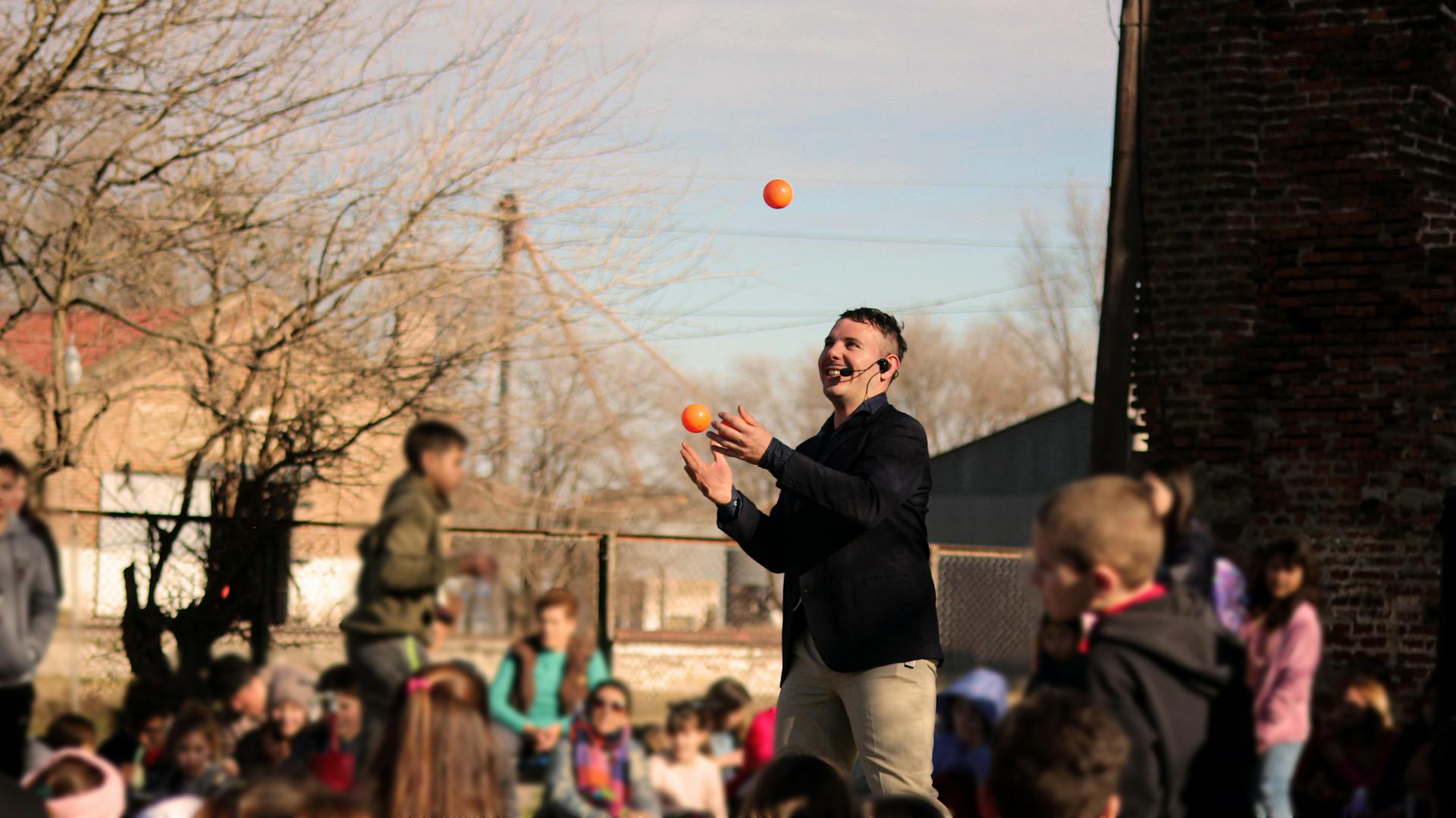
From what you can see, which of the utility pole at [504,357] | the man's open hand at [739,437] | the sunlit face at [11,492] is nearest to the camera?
the sunlit face at [11,492]

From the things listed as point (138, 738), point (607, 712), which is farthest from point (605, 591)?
point (138, 738)

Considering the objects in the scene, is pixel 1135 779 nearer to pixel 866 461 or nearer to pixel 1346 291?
pixel 866 461

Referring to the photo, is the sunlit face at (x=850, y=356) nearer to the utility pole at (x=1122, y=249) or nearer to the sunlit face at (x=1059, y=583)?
the utility pole at (x=1122, y=249)

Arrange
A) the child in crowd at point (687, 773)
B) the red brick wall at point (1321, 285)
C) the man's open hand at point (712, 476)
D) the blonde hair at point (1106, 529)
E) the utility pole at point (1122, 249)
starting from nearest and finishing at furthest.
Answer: the blonde hair at point (1106, 529)
the child in crowd at point (687, 773)
the man's open hand at point (712, 476)
the utility pole at point (1122, 249)
the red brick wall at point (1321, 285)

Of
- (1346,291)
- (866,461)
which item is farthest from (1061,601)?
(1346,291)

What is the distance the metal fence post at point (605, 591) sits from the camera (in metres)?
2.74

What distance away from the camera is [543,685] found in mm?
2459

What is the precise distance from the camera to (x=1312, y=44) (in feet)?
30.3

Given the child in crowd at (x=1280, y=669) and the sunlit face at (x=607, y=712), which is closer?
the child in crowd at (x=1280, y=669)

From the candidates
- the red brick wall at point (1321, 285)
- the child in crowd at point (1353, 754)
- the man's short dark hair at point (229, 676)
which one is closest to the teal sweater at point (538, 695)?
the man's short dark hair at point (229, 676)

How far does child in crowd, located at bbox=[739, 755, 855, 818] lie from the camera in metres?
2.86

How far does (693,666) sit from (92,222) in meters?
7.42

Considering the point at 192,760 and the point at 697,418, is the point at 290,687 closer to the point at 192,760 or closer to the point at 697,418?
the point at 192,760

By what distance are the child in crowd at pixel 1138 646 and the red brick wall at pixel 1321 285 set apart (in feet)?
21.9
